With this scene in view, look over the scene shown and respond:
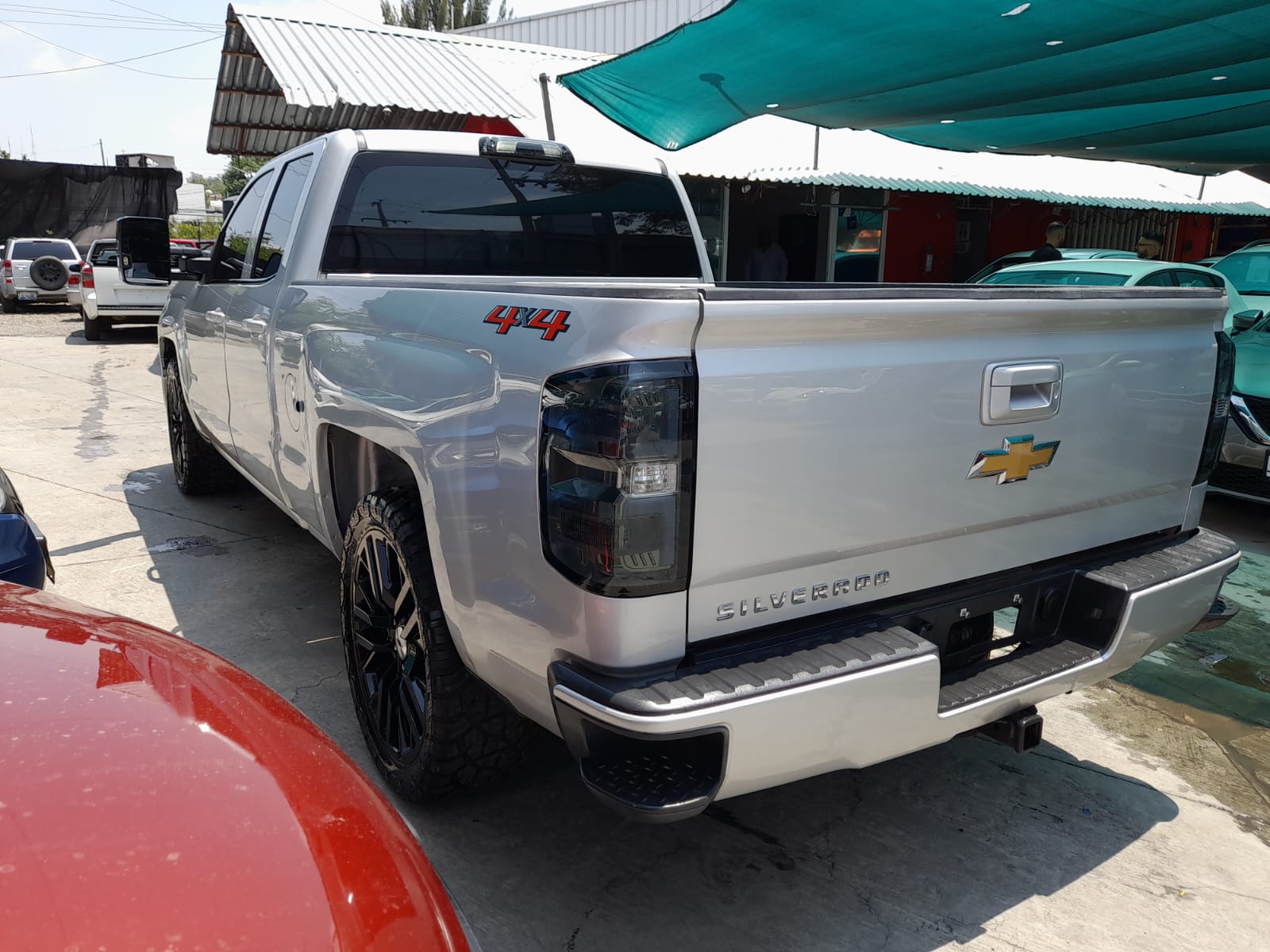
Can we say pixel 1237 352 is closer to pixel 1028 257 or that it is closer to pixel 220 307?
pixel 1028 257

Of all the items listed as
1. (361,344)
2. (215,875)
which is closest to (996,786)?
(361,344)

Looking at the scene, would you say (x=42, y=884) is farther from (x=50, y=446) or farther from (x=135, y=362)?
(x=135, y=362)

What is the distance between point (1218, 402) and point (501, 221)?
261cm

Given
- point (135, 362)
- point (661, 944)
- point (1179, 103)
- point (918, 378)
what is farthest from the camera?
point (135, 362)

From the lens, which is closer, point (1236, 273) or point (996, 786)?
point (996, 786)

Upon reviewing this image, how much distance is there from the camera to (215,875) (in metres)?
1.19

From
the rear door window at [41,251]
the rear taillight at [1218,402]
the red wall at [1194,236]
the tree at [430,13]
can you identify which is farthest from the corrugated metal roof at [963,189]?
the tree at [430,13]

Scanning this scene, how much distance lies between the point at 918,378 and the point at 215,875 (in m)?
1.68

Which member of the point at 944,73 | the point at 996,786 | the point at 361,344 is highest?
the point at 944,73

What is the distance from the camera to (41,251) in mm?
21000

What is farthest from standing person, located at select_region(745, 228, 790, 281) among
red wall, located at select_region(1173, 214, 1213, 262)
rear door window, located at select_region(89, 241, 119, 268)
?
red wall, located at select_region(1173, 214, 1213, 262)

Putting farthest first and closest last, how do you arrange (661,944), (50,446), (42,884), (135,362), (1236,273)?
(135,362) < (1236,273) < (50,446) < (661,944) < (42,884)

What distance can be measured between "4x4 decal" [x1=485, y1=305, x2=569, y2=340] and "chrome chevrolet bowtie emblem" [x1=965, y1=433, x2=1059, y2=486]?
1062 mm

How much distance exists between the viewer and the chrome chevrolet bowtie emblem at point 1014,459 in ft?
7.75
